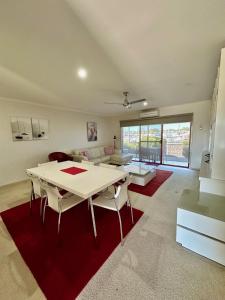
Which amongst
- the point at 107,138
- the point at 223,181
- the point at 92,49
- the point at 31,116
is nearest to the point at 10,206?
the point at 31,116

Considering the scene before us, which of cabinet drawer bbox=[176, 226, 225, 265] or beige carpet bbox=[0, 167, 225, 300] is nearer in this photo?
beige carpet bbox=[0, 167, 225, 300]

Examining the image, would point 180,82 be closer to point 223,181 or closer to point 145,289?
point 223,181

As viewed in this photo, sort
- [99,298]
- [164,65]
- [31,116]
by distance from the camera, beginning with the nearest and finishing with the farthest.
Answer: [99,298], [164,65], [31,116]

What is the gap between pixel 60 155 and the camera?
438cm

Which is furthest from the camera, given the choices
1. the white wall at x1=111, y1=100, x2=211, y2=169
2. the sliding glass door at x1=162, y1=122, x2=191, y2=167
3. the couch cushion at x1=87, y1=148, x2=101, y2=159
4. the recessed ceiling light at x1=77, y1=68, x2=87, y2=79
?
the couch cushion at x1=87, y1=148, x2=101, y2=159

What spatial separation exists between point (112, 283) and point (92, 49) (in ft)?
8.65

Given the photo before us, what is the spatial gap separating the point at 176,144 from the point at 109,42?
4.65 meters

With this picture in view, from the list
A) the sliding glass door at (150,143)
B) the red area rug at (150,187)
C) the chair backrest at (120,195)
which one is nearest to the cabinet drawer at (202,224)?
the chair backrest at (120,195)

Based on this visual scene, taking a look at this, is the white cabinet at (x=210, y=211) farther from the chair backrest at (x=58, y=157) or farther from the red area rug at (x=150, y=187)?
the chair backrest at (x=58, y=157)

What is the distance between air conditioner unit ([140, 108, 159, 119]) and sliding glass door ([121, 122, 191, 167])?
1.65 ft

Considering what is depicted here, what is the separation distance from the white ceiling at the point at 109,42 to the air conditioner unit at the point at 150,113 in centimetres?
232

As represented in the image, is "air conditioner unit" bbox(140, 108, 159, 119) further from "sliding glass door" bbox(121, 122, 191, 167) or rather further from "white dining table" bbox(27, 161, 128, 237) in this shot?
"white dining table" bbox(27, 161, 128, 237)

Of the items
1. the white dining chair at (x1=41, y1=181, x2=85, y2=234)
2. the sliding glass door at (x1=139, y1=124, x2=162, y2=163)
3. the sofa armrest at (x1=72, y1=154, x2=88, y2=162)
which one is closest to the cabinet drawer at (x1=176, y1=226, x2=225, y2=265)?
the white dining chair at (x1=41, y1=181, x2=85, y2=234)

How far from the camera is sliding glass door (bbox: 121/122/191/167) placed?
509 centimetres
